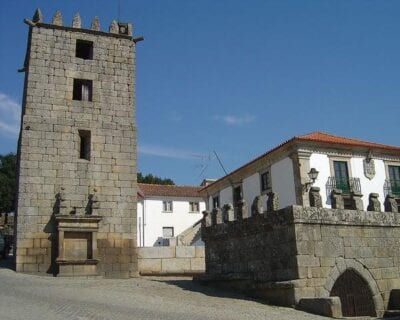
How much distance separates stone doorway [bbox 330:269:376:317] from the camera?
11766 mm

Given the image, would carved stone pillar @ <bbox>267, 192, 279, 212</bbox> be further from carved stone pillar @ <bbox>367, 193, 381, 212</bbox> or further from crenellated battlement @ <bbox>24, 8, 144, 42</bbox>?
crenellated battlement @ <bbox>24, 8, 144, 42</bbox>

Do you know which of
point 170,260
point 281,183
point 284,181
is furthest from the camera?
point 281,183

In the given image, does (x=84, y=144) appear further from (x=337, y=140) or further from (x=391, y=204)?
(x=337, y=140)

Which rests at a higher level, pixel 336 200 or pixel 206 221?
pixel 336 200

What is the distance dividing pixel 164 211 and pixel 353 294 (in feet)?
93.5

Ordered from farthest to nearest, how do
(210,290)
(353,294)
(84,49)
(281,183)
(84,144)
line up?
(281,183)
(84,49)
(84,144)
(210,290)
(353,294)

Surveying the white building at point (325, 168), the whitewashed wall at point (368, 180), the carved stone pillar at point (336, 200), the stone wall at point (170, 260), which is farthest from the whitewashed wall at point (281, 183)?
the carved stone pillar at point (336, 200)

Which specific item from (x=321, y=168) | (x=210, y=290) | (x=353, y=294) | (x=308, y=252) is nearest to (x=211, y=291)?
(x=210, y=290)

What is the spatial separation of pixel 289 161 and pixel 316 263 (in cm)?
1557

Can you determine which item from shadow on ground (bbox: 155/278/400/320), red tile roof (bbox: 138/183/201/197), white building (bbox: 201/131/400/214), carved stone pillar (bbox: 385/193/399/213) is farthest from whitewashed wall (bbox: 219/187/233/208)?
carved stone pillar (bbox: 385/193/399/213)

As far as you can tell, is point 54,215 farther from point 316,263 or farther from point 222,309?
point 316,263

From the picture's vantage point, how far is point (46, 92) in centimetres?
1580

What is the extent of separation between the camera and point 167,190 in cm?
4016

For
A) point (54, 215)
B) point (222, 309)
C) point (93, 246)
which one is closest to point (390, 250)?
point (222, 309)
